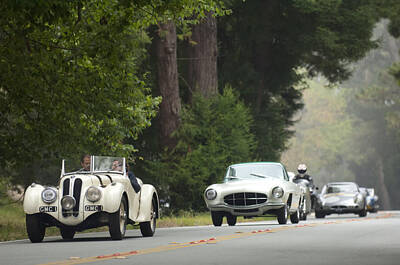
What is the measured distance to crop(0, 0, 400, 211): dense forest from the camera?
21.2 meters

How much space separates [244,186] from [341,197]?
13.0 m

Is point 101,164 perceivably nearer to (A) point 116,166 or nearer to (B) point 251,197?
(A) point 116,166

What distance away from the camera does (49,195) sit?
60.1 feet

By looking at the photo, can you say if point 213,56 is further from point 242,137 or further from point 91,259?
point 91,259

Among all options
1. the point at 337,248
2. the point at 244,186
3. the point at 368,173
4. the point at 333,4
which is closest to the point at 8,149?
the point at 244,186

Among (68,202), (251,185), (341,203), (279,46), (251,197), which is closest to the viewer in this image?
(68,202)

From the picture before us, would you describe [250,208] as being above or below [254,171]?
below

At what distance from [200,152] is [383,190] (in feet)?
192

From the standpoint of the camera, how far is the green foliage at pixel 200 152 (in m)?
34.7

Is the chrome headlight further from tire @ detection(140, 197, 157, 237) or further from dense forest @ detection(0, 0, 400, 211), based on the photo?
dense forest @ detection(0, 0, 400, 211)

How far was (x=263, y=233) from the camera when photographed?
20719mm

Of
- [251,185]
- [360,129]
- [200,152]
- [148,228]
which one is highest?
[360,129]

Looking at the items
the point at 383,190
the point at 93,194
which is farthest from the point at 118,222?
the point at 383,190

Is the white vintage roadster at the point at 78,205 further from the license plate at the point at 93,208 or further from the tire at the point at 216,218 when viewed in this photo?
the tire at the point at 216,218
